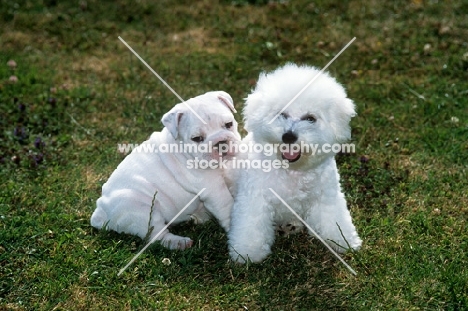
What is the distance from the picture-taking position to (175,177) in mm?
4289

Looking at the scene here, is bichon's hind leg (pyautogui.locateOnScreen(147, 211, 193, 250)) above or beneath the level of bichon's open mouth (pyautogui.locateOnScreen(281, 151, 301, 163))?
beneath

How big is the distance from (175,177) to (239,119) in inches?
72.2

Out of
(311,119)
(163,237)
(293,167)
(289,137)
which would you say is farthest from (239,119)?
(289,137)

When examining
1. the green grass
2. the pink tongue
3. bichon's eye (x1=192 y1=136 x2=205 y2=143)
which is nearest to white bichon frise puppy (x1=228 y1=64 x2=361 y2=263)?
the pink tongue

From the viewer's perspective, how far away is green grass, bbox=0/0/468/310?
12.7 ft

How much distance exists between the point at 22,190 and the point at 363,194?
279 centimetres

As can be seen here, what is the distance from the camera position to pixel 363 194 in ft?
15.9

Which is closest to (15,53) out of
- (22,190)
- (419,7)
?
(22,190)

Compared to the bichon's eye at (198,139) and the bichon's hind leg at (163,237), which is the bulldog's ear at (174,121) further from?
the bichon's hind leg at (163,237)

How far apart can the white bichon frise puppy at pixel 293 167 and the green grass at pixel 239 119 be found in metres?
0.18

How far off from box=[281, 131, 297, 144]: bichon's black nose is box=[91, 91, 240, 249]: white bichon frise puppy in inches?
23.8

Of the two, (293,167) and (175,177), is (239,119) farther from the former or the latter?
(293,167)

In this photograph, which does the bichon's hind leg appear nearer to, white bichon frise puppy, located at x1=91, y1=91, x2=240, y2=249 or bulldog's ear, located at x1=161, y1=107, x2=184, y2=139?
white bichon frise puppy, located at x1=91, y1=91, x2=240, y2=249

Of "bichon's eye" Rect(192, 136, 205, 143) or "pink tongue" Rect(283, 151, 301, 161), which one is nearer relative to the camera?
"pink tongue" Rect(283, 151, 301, 161)
